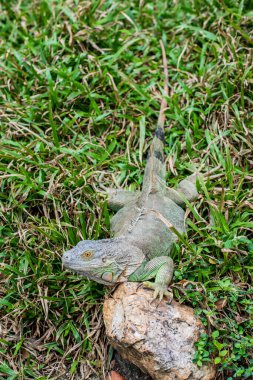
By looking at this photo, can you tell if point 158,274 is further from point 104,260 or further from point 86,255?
point 86,255

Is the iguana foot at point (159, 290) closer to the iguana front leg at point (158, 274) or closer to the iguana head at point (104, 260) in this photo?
the iguana front leg at point (158, 274)

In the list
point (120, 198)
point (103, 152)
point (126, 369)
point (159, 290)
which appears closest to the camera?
point (159, 290)

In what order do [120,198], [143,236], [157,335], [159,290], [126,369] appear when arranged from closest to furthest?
[157,335] → [159,290] → [126,369] → [143,236] → [120,198]

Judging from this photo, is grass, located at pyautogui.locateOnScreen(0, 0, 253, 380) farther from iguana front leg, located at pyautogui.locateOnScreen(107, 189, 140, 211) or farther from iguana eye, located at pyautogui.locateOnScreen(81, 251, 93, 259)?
iguana eye, located at pyautogui.locateOnScreen(81, 251, 93, 259)

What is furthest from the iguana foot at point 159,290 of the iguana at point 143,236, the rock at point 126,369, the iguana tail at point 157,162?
the iguana tail at point 157,162

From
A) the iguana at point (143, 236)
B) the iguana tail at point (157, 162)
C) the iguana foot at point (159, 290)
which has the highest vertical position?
the iguana tail at point (157, 162)

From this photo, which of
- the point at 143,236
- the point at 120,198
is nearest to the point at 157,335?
the point at 143,236
